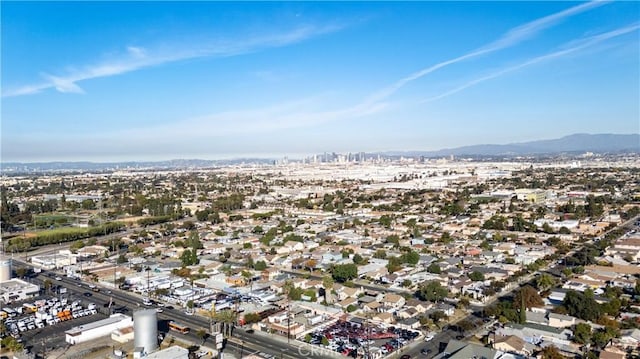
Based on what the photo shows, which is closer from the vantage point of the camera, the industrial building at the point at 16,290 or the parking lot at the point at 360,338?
the parking lot at the point at 360,338

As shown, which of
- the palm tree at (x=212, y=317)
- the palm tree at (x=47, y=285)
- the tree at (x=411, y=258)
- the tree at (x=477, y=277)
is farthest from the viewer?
the tree at (x=411, y=258)

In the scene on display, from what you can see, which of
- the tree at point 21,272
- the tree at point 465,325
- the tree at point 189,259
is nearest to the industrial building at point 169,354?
the tree at point 465,325

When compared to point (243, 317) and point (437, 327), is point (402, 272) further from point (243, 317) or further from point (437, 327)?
point (243, 317)

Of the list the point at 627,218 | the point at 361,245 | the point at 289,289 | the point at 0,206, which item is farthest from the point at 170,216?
the point at 627,218

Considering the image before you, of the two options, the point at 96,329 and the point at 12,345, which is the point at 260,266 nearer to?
the point at 96,329

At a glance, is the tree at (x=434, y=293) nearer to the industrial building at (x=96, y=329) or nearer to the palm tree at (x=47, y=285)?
the industrial building at (x=96, y=329)

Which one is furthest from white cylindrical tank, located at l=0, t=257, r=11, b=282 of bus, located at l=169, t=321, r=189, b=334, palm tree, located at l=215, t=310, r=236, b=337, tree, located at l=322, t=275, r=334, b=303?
tree, located at l=322, t=275, r=334, b=303

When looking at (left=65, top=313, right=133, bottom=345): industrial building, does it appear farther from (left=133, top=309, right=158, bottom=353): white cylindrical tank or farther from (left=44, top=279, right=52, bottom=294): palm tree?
(left=44, top=279, right=52, bottom=294): palm tree
